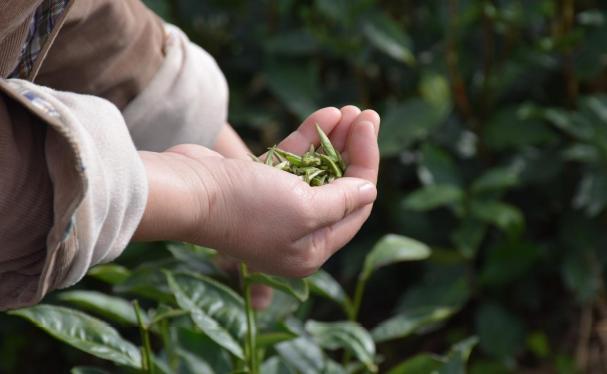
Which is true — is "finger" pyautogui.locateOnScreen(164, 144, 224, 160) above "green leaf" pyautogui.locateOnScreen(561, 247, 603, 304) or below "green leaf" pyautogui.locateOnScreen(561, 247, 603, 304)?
above

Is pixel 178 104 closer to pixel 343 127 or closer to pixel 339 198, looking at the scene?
pixel 343 127

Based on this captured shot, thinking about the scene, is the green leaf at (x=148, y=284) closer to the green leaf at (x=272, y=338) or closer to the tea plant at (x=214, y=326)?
the tea plant at (x=214, y=326)

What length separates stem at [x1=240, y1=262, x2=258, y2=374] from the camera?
1081mm

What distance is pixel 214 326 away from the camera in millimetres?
1109

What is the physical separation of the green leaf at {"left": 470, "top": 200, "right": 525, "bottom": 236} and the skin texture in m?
0.74

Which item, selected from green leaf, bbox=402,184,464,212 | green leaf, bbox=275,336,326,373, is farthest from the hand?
green leaf, bbox=402,184,464,212

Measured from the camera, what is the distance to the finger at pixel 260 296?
1267 mm

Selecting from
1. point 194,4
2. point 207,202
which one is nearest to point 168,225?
point 207,202

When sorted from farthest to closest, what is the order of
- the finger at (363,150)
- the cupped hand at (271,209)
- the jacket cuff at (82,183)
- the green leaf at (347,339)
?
the green leaf at (347,339) < the finger at (363,150) < the cupped hand at (271,209) < the jacket cuff at (82,183)

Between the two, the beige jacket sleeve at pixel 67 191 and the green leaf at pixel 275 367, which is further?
the green leaf at pixel 275 367

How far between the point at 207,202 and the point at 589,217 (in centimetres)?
118

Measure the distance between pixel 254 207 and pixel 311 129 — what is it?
209 millimetres

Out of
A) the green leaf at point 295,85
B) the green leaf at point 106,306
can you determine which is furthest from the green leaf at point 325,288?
the green leaf at point 295,85

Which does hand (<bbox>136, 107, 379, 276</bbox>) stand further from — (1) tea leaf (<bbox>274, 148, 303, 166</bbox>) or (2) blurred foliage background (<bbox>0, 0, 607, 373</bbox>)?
(2) blurred foliage background (<bbox>0, 0, 607, 373</bbox>)
